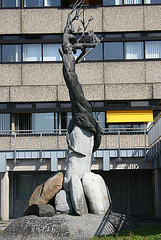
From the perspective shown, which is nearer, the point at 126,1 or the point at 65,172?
the point at 65,172

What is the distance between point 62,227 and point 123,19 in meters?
19.0

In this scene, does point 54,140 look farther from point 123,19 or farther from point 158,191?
point 123,19

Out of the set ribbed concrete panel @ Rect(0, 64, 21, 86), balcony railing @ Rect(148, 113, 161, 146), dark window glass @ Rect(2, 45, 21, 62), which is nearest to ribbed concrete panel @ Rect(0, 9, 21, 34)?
dark window glass @ Rect(2, 45, 21, 62)

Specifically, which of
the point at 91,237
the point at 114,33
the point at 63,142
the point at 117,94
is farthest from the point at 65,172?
the point at 114,33

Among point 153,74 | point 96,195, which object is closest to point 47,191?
point 96,195

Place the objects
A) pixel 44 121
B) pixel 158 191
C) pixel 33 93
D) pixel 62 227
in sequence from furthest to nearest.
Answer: pixel 44 121, pixel 33 93, pixel 158 191, pixel 62 227

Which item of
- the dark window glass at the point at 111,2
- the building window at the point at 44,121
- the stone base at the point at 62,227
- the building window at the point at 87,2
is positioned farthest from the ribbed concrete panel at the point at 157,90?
the stone base at the point at 62,227

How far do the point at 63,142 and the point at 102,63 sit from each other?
5.45 meters

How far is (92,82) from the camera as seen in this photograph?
103ft

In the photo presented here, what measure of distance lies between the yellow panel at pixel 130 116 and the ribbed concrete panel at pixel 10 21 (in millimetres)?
7318

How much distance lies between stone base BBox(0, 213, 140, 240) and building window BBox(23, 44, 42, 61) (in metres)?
17.3

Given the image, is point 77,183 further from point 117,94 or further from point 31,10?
point 31,10

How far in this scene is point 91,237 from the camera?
1488 cm

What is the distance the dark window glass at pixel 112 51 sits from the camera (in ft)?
104
